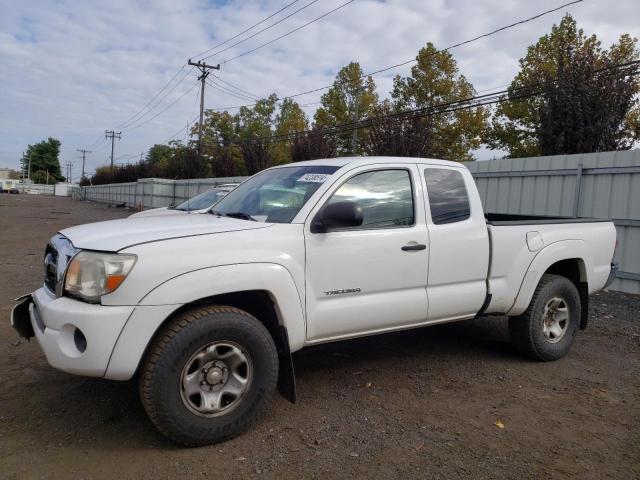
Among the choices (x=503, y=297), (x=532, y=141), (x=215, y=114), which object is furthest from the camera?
(x=215, y=114)

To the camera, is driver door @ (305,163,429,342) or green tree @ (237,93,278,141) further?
green tree @ (237,93,278,141)

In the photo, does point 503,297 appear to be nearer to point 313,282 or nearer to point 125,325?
point 313,282

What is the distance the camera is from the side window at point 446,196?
4.24m

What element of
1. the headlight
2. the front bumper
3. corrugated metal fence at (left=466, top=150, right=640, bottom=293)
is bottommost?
the front bumper

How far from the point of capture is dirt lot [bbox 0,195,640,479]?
297 cm

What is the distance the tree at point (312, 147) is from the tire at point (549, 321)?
1470 cm

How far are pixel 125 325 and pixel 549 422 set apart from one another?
9.60 feet

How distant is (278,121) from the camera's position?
57.5 m

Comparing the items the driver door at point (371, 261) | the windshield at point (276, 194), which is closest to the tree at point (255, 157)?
the windshield at point (276, 194)

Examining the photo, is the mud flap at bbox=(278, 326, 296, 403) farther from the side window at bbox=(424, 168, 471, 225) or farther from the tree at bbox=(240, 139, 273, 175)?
the tree at bbox=(240, 139, 273, 175)

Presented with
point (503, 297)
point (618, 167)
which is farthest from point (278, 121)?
point (503, 297)

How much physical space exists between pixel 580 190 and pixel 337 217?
22.9 ft

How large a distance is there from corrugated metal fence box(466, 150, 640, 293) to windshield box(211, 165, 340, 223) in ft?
20.9

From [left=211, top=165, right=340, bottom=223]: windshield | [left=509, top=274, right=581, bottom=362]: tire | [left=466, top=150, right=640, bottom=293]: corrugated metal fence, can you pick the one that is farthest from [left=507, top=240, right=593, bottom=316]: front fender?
[left=466, top=150, right=640, bottom=293]: corrugated metal fence
